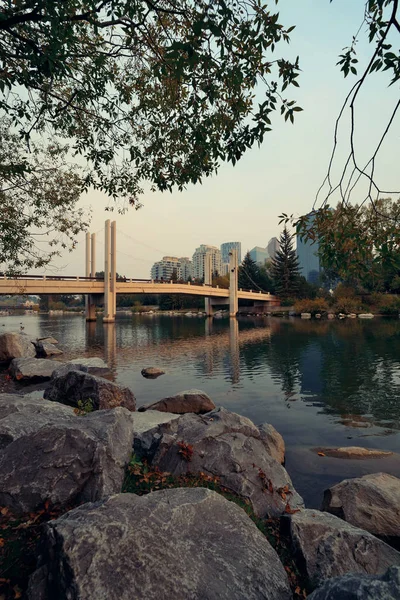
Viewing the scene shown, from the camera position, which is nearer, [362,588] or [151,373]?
[362,588]

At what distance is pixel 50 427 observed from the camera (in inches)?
179

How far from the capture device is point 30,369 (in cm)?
1645

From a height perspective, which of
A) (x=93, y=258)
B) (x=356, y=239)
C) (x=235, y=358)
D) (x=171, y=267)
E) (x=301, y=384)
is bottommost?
(x=301, y=384)

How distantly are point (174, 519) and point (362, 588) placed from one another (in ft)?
5.36

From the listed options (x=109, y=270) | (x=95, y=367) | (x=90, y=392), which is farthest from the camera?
(x=109, y=270)

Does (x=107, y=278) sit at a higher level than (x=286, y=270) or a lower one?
lower

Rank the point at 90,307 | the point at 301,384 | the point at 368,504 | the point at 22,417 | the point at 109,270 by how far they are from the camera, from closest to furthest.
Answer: the point at 368,504, the point at 22,417, the point at 301,384, the point at 109,270, the point at 90,307

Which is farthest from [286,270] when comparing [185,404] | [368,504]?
[368,504]

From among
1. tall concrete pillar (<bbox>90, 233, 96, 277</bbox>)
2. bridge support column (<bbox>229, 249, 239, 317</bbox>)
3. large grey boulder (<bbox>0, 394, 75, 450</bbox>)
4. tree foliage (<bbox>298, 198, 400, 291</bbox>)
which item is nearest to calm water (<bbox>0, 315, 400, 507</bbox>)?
tree foliage (<bbox>298, 198, 400, 291</bbox>)

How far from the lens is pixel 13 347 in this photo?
20.4m

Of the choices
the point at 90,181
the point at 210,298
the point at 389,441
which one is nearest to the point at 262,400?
the point at 389,441

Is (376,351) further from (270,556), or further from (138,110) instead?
(270,556)

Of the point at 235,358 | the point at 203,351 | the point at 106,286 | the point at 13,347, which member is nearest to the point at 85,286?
the point at 106,286

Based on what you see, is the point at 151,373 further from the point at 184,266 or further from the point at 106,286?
the point at 184,266
